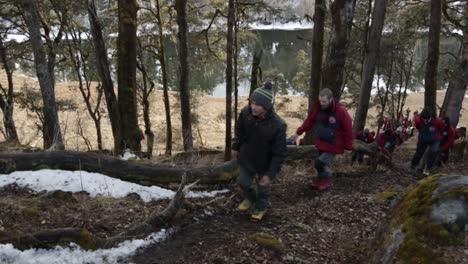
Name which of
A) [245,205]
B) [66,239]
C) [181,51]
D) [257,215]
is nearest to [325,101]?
[245,205]

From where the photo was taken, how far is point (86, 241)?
12.4 ft

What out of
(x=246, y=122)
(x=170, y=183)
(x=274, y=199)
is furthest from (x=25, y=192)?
(x=274, y=199)

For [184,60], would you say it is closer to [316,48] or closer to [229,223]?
[316,48]


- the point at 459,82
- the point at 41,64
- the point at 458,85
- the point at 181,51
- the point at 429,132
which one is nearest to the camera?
the point at 41,64

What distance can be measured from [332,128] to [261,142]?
1.95 meters

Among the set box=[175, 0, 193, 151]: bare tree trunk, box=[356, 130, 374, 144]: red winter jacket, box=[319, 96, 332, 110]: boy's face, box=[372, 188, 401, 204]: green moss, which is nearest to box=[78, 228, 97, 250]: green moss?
box=[319, 96, 332, 110]: boy's face

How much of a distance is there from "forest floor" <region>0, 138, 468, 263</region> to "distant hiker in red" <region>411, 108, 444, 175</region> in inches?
153

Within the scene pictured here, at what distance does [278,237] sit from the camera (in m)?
4.39

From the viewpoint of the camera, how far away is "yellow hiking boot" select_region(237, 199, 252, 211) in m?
5.09

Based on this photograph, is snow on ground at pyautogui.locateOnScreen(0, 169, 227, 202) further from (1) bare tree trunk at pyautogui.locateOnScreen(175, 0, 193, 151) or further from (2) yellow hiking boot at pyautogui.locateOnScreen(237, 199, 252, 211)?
(1) bare tree trunk at pyautogui.locateOnScreen(175, 0, 193, 151)

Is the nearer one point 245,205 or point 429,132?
point 245,205

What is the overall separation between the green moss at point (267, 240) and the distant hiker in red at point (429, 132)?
247 inches

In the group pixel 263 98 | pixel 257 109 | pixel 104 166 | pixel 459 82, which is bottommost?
Result: pixel 104 166

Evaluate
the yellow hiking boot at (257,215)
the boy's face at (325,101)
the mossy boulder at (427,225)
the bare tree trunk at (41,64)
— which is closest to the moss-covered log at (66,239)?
the yellow hiking boot at (257,215)
